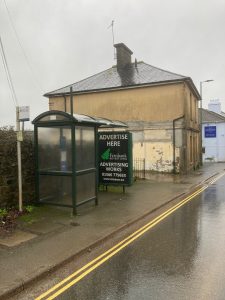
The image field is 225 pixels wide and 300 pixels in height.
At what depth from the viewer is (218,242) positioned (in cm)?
732

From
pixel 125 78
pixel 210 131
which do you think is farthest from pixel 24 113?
pixel 210 131

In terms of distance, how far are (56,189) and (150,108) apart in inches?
571

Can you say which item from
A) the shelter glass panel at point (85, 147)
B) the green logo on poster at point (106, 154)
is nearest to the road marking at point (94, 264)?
the shelter glass panel at point (85, 147)

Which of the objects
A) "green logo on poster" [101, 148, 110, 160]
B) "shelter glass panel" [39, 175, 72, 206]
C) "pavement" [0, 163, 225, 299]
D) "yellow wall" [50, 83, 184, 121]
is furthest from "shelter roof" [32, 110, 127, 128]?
"yellow wall" [50, 83, 184, 121]

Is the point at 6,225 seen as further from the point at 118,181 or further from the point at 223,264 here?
the point at 118,181

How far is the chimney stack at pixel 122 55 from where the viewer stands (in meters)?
27.6

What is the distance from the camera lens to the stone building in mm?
22531

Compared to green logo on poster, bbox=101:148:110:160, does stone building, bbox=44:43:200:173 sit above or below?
above

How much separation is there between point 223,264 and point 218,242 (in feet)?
4.51

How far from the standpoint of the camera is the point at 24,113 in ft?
31.4

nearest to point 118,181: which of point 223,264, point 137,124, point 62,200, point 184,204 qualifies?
point 184,204

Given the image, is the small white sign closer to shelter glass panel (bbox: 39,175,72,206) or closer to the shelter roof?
the shelter roof

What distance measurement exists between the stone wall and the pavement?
759 mm

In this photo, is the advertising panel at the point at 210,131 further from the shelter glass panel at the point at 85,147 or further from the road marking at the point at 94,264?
the road marking at the point at 94,264
